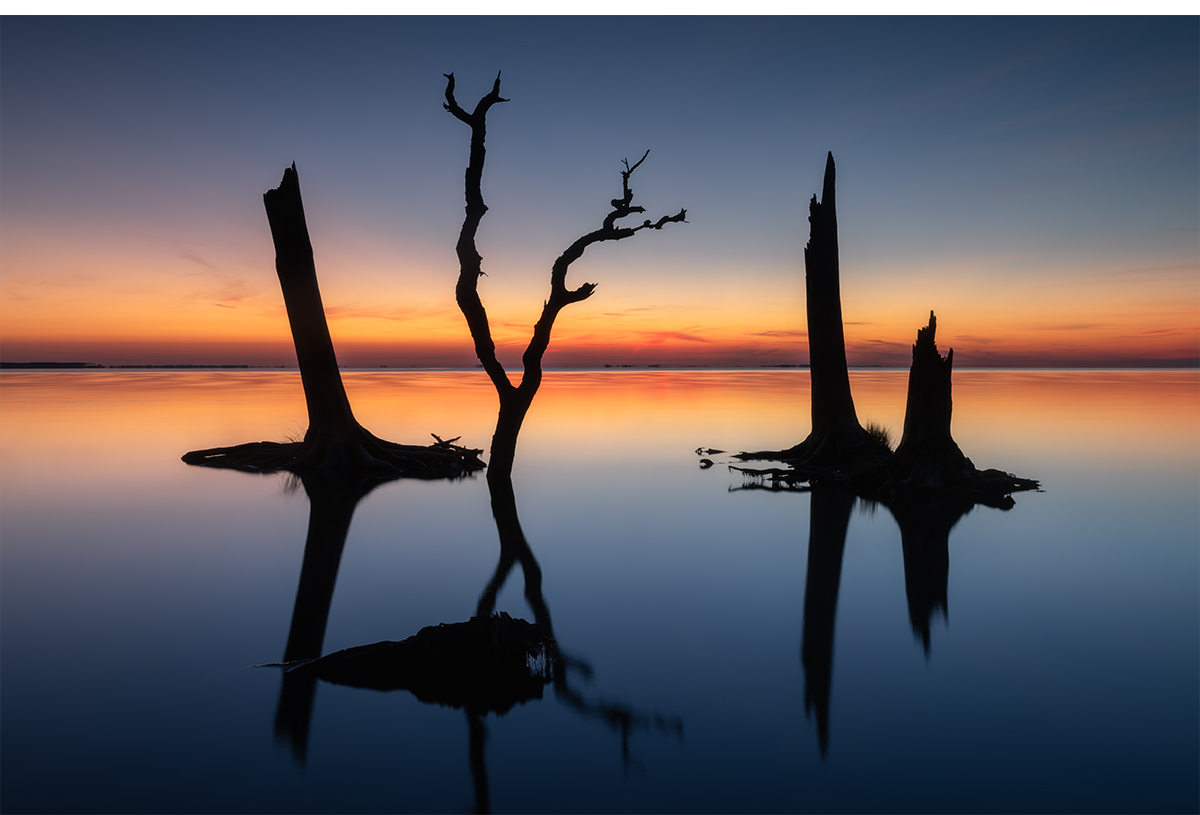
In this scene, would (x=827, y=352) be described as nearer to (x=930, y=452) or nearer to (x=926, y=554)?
(x=930, y=452)

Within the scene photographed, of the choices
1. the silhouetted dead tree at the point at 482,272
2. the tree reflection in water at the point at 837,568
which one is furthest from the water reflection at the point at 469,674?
the silhouetted dead tree at the point at 482,272

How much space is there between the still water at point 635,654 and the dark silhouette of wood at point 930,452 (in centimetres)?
87

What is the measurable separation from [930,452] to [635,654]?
875 cm

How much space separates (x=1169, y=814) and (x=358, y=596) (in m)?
6.53

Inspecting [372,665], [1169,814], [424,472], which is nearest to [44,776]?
[372,665]

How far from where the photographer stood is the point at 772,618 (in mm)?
6215

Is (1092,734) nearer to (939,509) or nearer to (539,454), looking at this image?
(939,509)

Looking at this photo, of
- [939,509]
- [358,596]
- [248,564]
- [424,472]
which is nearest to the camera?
[358,596]

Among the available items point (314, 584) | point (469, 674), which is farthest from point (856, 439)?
point (469, 674)

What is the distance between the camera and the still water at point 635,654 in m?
3.66

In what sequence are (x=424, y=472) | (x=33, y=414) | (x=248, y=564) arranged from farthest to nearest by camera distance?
(x=33, y=414) → (x=424, y=472) → (x=248, y=564)

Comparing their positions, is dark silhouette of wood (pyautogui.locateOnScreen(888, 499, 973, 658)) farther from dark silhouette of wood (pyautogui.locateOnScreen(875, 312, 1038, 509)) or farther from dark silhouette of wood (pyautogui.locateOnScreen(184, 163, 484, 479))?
dark silhouette of wood (pyautogui.locateOnScreen(184, 163, 484, 479))

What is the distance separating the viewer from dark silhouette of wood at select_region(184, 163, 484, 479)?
14336 mm

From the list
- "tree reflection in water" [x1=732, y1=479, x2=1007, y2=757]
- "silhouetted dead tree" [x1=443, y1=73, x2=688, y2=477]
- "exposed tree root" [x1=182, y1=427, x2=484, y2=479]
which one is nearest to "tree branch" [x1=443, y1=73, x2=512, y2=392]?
"silhouetted dead tree" [x1=443, y1=73, x2=688, y2=477]
